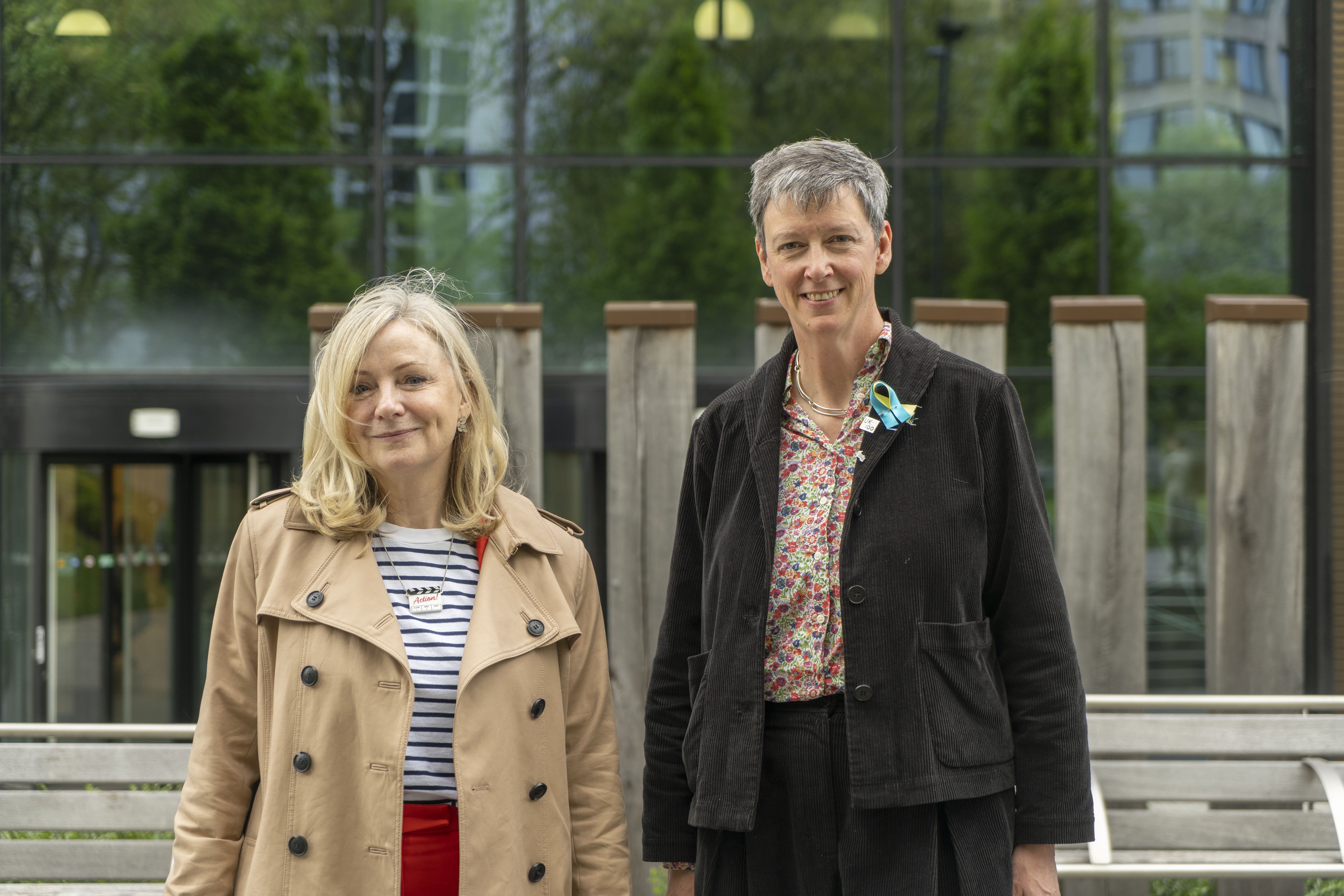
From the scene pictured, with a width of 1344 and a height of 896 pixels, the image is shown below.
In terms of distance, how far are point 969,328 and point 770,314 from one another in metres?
0.56

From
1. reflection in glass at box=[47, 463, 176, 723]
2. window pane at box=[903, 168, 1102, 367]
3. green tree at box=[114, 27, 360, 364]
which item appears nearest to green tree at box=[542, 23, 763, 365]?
window pane at box=[903, 168, 1102, 367]

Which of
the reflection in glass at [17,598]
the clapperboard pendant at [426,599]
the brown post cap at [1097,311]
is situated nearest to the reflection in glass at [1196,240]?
the brown post cap at [1097,311]

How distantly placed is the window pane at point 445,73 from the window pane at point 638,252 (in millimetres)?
585

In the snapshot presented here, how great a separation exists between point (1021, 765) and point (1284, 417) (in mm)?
1839

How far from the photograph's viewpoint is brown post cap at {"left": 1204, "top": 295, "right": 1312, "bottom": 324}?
3406 mm

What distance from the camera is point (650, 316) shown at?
3396mm

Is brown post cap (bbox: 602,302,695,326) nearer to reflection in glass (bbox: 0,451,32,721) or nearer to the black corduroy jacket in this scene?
the black corduroy jacket

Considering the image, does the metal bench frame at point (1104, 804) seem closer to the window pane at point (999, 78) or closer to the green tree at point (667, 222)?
the green tree at point (667, 222)

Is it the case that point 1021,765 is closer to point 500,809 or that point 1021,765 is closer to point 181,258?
point 500,809

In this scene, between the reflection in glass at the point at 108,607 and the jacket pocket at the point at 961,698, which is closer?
the jacket pocket at the point at 961,698

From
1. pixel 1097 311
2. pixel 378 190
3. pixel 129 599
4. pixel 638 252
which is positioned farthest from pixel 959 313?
pixel 129 599

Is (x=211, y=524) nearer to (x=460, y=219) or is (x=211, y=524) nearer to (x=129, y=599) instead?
(x=129, y=599)

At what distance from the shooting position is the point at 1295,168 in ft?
26.9

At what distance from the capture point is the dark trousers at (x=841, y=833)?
2049mm
